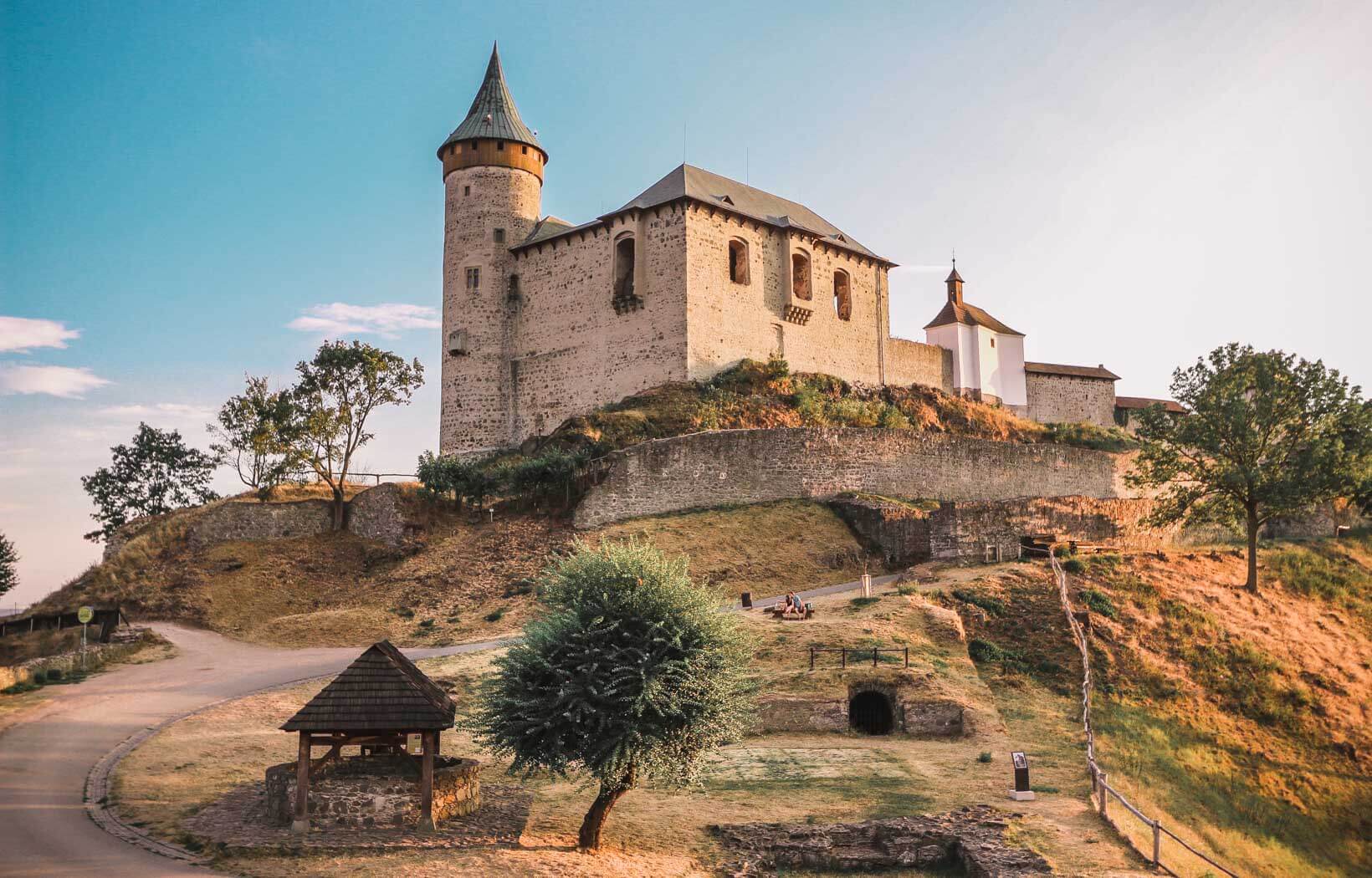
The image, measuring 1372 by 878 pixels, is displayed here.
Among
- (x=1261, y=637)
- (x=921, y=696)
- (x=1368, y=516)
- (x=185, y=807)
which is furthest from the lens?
(x=1368, y=516)

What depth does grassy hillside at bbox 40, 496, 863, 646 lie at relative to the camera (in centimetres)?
3334

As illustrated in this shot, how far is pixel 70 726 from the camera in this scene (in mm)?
22375

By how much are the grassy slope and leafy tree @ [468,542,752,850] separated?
7.79 m

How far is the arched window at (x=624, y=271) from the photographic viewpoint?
49.4 meters

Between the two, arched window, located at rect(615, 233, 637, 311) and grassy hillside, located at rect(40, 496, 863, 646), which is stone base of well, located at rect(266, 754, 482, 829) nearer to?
grassy hillside, located at rect(40, 496, 863, 646)

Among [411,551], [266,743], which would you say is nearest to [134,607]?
[411,551]

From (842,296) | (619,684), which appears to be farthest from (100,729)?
(842,296)

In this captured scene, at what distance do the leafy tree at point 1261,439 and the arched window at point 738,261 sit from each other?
63.8ft

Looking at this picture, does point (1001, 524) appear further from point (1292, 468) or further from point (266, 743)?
point (266, 743)

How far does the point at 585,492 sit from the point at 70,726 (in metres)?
20.1

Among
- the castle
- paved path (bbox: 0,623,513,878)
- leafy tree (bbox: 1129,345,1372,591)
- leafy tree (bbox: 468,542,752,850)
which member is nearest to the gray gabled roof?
the castle

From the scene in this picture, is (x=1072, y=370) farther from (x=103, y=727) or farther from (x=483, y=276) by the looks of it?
(x=103, y=727)

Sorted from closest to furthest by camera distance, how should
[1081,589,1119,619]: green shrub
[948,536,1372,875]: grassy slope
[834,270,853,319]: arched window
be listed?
[948,536,1372,875]: grassy slope, [1081,589,1119,619]: green shrub, [834,270,853,319]: arched window

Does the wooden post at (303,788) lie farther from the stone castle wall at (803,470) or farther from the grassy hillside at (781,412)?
the grassy hillside at (781,412)
